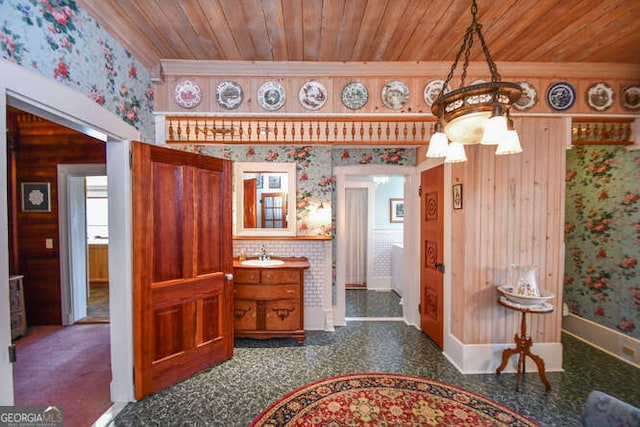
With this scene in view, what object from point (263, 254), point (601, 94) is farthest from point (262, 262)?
point (601, 94)

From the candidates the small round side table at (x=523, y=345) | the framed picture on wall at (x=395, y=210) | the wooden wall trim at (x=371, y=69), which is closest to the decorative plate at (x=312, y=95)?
the wooden wall trim at (x=371, y=69)

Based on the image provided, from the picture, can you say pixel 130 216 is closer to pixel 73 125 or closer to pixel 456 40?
pixel 73 125

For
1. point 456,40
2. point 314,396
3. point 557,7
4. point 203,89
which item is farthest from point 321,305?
point 557,7

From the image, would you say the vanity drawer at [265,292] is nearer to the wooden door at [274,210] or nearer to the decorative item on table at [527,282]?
the wooden door at [274,210]

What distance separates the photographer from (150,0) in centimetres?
173

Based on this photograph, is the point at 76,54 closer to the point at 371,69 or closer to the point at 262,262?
the point at 371,69

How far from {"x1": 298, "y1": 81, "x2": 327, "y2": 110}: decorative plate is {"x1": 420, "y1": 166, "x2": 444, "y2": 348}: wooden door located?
155 centimetres

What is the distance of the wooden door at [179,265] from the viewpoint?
2.11 m

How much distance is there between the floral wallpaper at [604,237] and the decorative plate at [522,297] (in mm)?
1290

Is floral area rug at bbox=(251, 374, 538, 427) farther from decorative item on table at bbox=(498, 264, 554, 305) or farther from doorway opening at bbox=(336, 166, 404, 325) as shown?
doorway opening at bbox=(336, 166, 404, 325)

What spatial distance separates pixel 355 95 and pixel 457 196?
1431 millimetres

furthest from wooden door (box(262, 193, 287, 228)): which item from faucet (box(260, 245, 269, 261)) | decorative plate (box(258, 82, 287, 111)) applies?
decorative plate (box(258, 82, 287, 111))

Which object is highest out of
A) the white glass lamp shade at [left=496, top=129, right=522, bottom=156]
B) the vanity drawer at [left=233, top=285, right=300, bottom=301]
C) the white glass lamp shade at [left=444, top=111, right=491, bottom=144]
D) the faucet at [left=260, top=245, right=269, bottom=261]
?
the white glass lamp shade at [left=444, top=111, right=491, bottom=144]

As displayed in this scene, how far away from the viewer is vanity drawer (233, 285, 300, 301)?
9.79 feet
